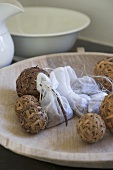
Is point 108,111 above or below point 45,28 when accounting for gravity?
above

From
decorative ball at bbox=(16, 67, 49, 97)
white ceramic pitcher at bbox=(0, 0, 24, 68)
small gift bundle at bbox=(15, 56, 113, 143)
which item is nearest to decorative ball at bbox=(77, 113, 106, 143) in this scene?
small gift bundle at bbox=(15, 56, 113, 143)

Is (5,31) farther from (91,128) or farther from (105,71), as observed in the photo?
(91,128)

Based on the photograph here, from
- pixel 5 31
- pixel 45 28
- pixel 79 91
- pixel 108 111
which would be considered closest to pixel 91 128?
pixel 108 111

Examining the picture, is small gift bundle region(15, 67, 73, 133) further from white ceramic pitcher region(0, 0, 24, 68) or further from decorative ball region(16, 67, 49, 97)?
white ceramic pitcher region(0, 0, 24, 68)

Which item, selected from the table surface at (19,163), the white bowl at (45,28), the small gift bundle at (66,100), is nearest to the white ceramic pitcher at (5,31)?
the white bowl at (45,28)

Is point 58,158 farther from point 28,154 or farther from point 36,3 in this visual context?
point 36,3
